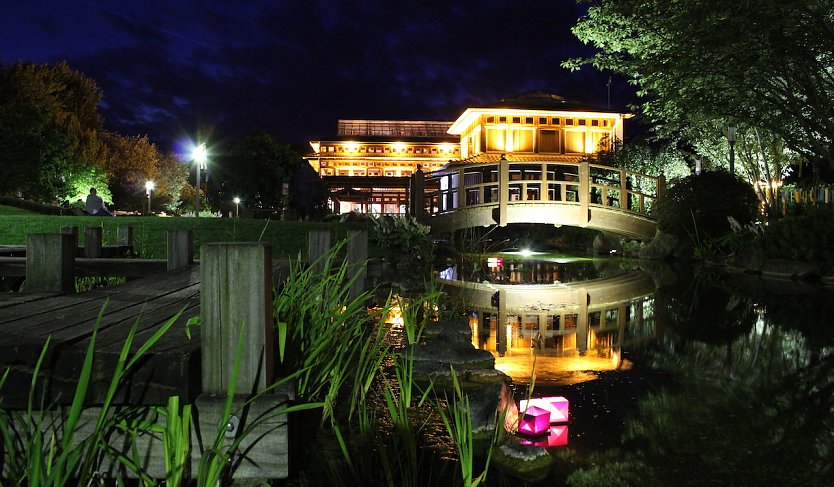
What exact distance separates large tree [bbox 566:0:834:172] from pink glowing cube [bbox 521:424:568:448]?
9914 millimetres

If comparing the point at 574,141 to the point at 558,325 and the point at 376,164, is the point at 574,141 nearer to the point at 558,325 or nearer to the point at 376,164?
the point at 376,164

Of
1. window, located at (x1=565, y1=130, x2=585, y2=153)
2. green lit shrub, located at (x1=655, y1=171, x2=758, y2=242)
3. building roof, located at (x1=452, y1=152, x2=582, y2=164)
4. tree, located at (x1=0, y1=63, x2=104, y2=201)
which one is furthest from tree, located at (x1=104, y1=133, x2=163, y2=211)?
green lit shrub, located at (x1=655, y1=171, x2=758, y2=242)

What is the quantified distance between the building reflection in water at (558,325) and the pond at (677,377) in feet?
0.06

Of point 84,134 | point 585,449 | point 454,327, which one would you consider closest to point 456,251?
point 454,327

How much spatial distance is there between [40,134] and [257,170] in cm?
1085

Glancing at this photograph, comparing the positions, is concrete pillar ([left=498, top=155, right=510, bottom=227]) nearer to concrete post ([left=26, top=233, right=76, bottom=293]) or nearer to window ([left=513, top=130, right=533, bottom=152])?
concrete post ([left=26, top=233, right=76, bottom=293])

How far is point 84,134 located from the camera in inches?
1213

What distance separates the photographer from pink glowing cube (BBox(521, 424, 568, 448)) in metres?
2.86

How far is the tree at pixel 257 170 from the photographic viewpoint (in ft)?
113

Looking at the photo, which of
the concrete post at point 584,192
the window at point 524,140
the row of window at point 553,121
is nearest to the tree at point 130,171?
the row of window at point 553,121

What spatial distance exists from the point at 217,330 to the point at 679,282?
34.6ft

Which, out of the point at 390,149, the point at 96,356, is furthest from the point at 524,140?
the point at 96,356

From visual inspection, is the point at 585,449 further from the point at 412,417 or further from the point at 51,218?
the point at 51,218

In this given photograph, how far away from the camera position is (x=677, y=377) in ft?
13.8
